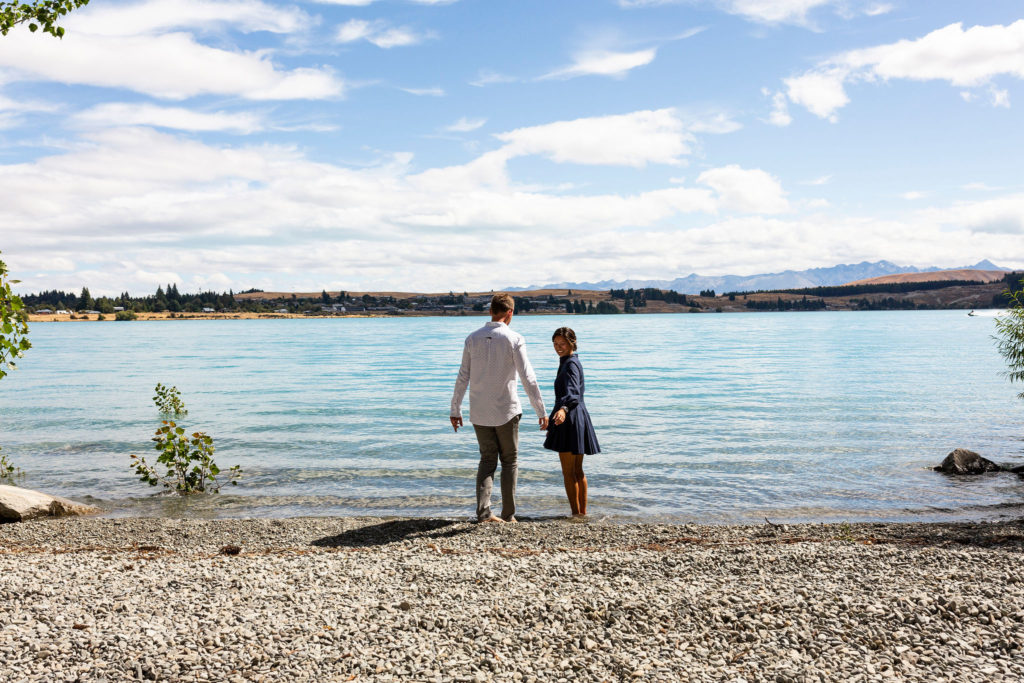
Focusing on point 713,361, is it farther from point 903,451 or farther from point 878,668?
point 878,668

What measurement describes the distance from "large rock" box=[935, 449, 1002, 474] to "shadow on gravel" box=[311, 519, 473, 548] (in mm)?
11906

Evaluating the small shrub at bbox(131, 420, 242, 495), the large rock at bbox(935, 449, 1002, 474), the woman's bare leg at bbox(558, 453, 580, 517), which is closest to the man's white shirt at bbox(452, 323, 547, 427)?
the woman's bare leg at bbox(558, 453, 580, 517)

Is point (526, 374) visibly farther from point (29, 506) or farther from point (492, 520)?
point (29, 506)

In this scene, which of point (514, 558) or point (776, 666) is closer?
point (776, 666)

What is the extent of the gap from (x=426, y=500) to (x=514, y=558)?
19.1 feet

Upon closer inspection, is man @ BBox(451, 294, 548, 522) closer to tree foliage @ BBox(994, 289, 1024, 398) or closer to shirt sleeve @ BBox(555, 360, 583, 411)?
shirt sleeve @ BBox(555, 360, 583, 411)

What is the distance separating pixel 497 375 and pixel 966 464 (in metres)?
12.3

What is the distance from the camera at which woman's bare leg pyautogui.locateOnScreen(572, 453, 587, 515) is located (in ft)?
34.8

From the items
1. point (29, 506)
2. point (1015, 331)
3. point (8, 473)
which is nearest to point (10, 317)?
point (29, 506)

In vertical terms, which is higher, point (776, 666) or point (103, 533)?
point (776, 666)

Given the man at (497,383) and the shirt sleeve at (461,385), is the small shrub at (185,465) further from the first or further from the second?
the man at (497,383)

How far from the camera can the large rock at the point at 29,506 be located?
38.2 ft

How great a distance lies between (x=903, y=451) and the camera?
18.4 metres

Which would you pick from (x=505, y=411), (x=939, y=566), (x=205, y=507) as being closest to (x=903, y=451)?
(x=939, y=566)
